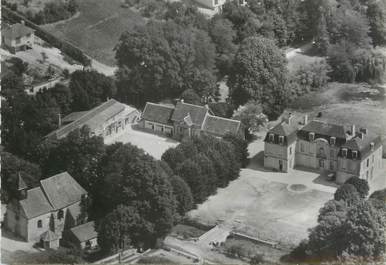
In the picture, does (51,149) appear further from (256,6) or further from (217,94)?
(256,6)

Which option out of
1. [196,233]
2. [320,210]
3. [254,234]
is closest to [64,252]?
[196,233]

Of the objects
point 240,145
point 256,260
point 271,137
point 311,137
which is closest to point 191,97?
point 240,145

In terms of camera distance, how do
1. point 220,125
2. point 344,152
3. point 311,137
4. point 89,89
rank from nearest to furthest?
1. point 344,152
2. point 311,137
3. point 220,125
4. point 89,89

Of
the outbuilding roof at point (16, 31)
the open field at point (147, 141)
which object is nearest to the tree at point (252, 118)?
the open field at point (147, 141)

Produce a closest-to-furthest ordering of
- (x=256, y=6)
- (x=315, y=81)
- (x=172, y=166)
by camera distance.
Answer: (x=172, y=166)
(x=315, y=81)
(x=256, y=6)

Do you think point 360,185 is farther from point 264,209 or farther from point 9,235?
point 9,235

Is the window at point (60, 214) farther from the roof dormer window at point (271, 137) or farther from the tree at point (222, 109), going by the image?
A: the tree at point (222, 109)
